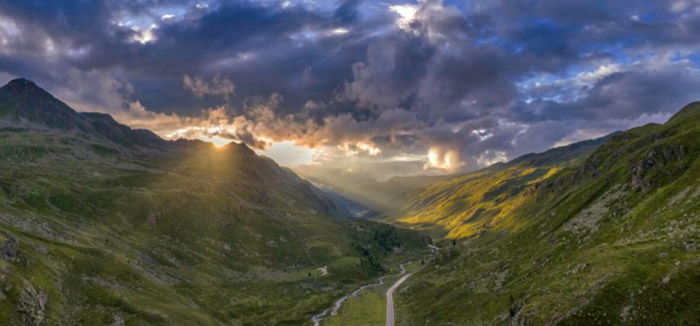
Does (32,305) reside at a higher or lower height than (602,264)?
lower

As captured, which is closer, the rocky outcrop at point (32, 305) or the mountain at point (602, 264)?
the mountain at point (602, 264)

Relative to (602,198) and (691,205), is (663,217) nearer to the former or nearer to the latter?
(691,205)

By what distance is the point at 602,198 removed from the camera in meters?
141

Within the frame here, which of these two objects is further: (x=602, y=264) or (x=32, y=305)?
(x=32, y=305)

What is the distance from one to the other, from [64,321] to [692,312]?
11085cm

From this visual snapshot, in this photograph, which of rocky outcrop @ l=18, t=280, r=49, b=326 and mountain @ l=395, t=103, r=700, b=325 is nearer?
mountain @ l=395, t=103, r=700, b=325

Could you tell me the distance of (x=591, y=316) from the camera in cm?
6138

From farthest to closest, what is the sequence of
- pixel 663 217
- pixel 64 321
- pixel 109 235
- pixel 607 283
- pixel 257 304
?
pixel 109 235 → pixel 257 304 → pixel 663 217 → pixel 64 321 → pixel 607 283

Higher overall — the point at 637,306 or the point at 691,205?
the point at 691,205

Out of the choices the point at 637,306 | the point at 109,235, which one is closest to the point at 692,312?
the point at 637,306

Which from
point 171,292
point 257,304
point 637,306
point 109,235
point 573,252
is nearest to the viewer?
point 637,306

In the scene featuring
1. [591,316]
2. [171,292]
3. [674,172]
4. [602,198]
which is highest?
[674,172]

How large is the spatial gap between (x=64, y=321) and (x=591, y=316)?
10015cm

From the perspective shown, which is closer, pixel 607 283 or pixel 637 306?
pixel 637 306
